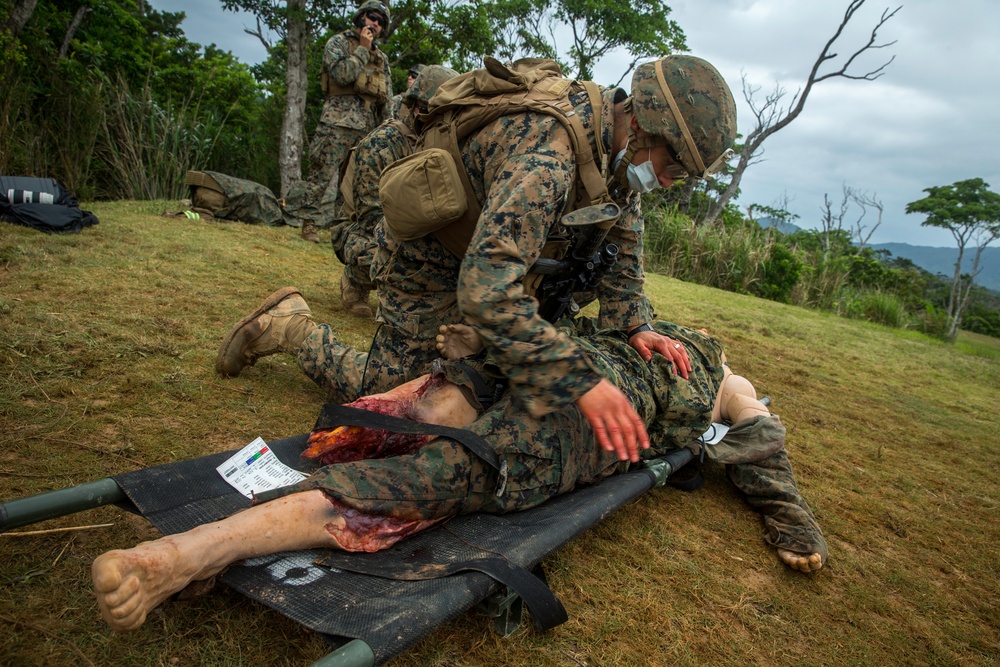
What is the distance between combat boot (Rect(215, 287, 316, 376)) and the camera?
2742 millimetres

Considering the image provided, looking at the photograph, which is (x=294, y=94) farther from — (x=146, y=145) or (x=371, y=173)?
(x=371, y=173)

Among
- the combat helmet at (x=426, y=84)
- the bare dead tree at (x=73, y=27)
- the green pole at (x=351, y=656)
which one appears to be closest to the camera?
the green pole at (x=351, y=656)

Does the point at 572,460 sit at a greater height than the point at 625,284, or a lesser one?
lesser

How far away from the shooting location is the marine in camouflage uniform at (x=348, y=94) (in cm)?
610

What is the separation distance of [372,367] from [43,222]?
12.4ft

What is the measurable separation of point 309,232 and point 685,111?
5.95 metres

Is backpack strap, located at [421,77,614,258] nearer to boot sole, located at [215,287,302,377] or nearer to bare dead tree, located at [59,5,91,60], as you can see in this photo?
boot sole, located at [215,287,302,377]

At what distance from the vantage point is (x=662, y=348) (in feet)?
8.45

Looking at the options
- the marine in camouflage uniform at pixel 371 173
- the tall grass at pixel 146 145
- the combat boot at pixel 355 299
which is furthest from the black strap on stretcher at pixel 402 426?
the tall grass at pixel 146 145

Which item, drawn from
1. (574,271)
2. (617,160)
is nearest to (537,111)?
(617,160)

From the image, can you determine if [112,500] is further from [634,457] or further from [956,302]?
[956,302]

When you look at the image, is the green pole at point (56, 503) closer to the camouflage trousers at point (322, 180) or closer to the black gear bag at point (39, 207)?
the black gear bag at point (39, 207)

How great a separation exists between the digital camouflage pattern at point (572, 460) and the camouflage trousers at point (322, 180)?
4.73 m

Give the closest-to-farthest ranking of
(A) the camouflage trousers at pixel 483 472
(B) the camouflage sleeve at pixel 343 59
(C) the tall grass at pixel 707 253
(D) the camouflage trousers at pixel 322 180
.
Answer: (A) the camouflage trousers at pixel 483 472
(B) the camouflage sleeve at pixel 343 59
(D) the camouflage trousers at pixel 322 180
(C) the tall grass at pixel 707 253
